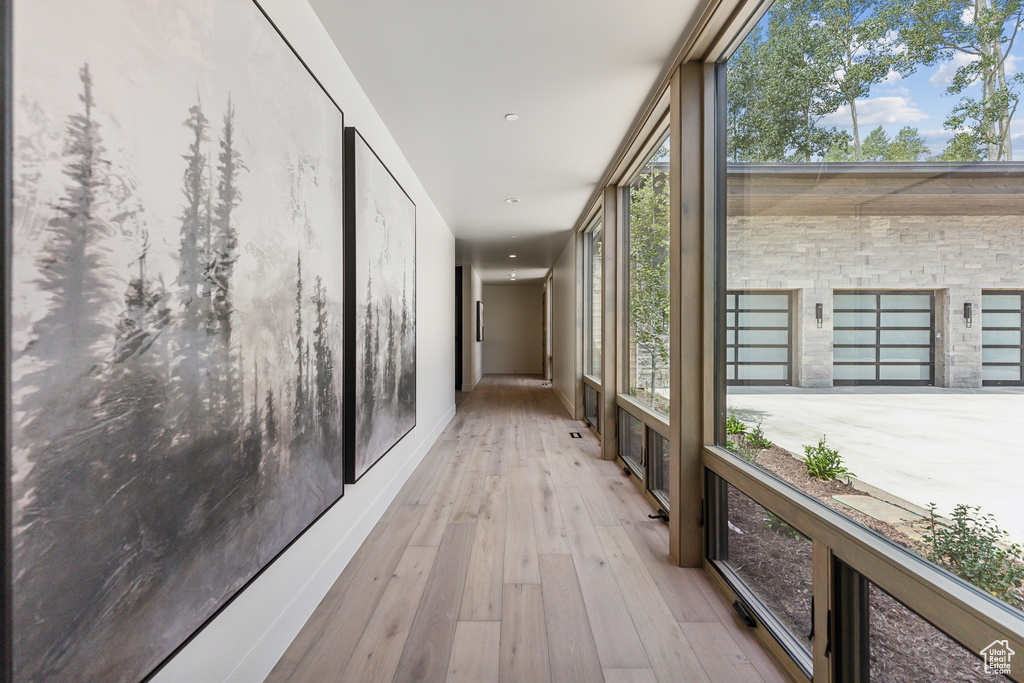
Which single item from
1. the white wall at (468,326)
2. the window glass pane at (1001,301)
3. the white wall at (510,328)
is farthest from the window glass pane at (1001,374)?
the white wall at (510,328)

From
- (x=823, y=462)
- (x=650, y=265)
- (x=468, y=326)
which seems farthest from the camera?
(x=468, y=326)

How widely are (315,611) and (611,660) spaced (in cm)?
116

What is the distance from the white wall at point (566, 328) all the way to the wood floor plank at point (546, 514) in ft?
7.69

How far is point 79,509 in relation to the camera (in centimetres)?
80

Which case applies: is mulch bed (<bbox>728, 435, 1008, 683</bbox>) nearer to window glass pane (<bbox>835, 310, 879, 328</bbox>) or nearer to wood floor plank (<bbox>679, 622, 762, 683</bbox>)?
wood floor plank (<bbox>679, 622, 762, 683</bbox>)

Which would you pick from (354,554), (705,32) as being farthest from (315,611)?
(705,32)

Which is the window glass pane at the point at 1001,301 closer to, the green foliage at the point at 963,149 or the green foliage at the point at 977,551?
the green foliage at the point at 963,149

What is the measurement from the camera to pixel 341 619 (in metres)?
1.75

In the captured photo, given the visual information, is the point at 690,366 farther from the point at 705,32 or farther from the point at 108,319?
the point at 108,319

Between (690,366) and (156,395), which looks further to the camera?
(690,366)

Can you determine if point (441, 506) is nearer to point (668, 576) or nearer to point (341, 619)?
point (341, 619)

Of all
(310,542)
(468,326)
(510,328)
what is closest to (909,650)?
(310,542)

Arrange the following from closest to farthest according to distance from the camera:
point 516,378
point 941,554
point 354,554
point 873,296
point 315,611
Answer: point 941,554, point 873,296, point 315,611, point 354,554, point 516,378

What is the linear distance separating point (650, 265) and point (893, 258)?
1.96 meters
